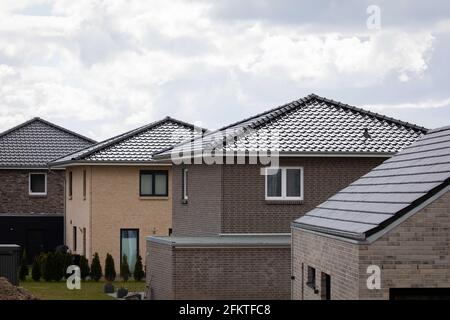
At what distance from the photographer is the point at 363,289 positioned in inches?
658

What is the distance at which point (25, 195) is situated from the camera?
5203cm

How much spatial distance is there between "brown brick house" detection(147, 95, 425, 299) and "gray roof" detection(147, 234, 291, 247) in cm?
3

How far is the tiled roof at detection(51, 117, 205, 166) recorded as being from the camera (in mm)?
42156

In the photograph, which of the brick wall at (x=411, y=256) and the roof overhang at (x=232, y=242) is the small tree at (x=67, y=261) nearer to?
the roof overhang at (x=232, y=242)

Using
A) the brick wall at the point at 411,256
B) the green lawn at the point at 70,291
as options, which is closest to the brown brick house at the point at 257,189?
the green lawn at the point at 70,291

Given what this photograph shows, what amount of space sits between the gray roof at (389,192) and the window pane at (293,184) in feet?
30.3

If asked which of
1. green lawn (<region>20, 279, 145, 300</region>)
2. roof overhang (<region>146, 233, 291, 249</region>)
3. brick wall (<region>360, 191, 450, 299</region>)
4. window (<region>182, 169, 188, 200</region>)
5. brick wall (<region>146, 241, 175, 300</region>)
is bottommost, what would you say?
green lawn (<region>20, 279, 145, 300</region>)

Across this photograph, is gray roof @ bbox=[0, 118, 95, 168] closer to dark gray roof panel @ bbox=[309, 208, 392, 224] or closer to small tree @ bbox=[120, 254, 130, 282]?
small tree @ bbox=[120, 254, 130, 282]

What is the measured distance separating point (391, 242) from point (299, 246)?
5.97m

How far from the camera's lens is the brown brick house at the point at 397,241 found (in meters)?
16.7

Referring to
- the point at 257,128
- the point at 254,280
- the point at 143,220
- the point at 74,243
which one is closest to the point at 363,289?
the point at 254,280

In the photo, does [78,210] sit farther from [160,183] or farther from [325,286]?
[325,286]

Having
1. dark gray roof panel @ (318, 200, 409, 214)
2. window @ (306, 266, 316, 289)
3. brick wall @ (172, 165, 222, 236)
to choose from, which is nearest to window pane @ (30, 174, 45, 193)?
brick wall @ (172, 165, 222, 236)

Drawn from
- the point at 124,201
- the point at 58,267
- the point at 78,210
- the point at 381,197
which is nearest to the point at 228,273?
the point at 381,197
